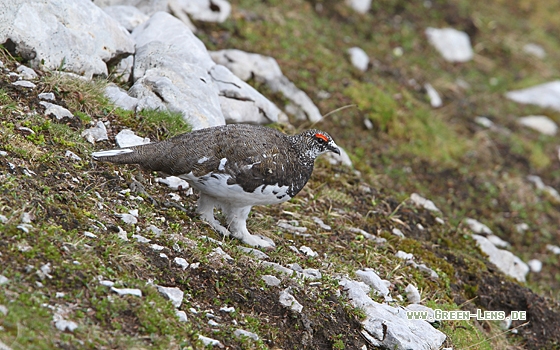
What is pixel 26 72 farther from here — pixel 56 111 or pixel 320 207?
pixel 320 207

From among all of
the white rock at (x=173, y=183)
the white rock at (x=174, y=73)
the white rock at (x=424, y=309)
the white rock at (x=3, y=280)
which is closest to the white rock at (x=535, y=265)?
the white rock at (x=424, y=309)

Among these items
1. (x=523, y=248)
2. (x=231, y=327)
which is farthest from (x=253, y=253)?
(x=523, y=248)

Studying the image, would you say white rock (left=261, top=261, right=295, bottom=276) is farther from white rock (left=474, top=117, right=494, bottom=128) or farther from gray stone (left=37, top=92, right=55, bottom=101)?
white rock (left=474, top=117, right=494, bottom=128)

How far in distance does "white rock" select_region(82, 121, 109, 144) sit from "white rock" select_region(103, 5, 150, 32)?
2553 mm

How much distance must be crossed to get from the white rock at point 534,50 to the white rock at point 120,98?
13.0 metres

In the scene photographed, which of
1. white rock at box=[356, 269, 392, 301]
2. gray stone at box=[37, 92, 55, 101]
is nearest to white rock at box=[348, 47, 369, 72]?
white rock at box=[356, 269, 392, 301]

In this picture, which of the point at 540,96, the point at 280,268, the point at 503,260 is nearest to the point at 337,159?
the point at 503,260

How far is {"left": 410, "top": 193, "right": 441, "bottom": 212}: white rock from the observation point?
9.45m

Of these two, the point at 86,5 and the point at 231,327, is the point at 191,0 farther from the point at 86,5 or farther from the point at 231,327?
the point at 231,327

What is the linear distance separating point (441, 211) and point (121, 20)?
5.53m

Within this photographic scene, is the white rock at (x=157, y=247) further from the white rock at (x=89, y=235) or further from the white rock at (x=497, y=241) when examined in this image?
the white rock at (x=497, y=241)

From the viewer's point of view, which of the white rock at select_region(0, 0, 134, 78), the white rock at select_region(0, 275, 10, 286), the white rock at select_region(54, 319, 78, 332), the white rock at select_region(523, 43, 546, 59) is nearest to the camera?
the white rock at select_region(54, 319, 78, 332)

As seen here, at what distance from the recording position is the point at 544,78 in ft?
53.7

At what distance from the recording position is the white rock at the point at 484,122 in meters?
13.7
